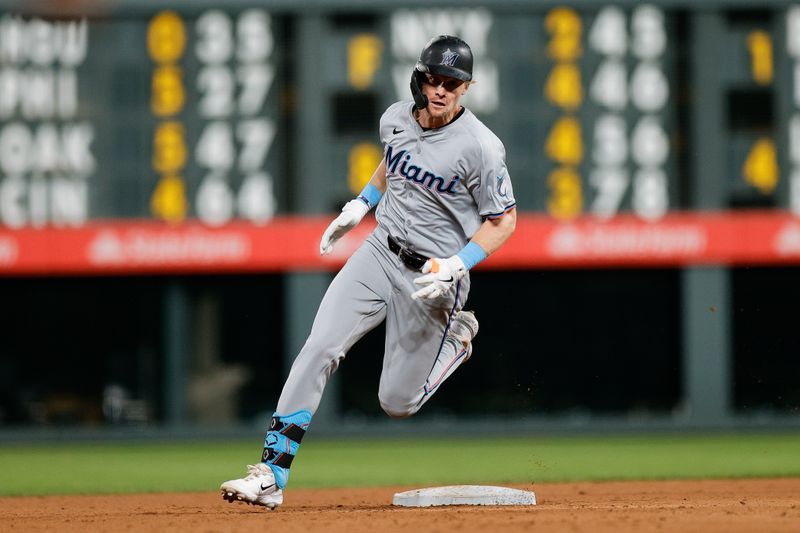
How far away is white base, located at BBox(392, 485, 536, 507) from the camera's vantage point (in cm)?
678

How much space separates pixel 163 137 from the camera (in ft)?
50.1

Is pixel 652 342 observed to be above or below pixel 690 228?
below

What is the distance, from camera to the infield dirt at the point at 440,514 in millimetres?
5617

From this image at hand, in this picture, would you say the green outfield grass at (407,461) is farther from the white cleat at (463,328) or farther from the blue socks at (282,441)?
the blue socks at (282,441)

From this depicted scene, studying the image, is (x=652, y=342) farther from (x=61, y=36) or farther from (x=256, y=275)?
(x=61, y=36)

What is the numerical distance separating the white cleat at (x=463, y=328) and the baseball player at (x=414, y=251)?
195 mm

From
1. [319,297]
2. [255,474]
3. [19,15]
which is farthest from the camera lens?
[319,297]

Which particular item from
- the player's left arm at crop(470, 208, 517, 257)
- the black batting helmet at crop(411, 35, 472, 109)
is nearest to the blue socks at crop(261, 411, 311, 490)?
the player's left arm at crop(470, 208, 517, 257)

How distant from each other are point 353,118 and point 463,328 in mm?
9001

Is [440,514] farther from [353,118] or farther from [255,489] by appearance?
[353,118]

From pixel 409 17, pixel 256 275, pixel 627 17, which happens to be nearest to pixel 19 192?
pixel 256 275

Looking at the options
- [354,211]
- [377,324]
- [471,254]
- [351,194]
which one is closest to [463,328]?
[377,324]

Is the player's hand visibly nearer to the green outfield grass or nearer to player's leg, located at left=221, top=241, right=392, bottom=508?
player's leg, located at left=221, top=241, right=392, bottom=508

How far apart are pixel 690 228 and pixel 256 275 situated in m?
4.89
